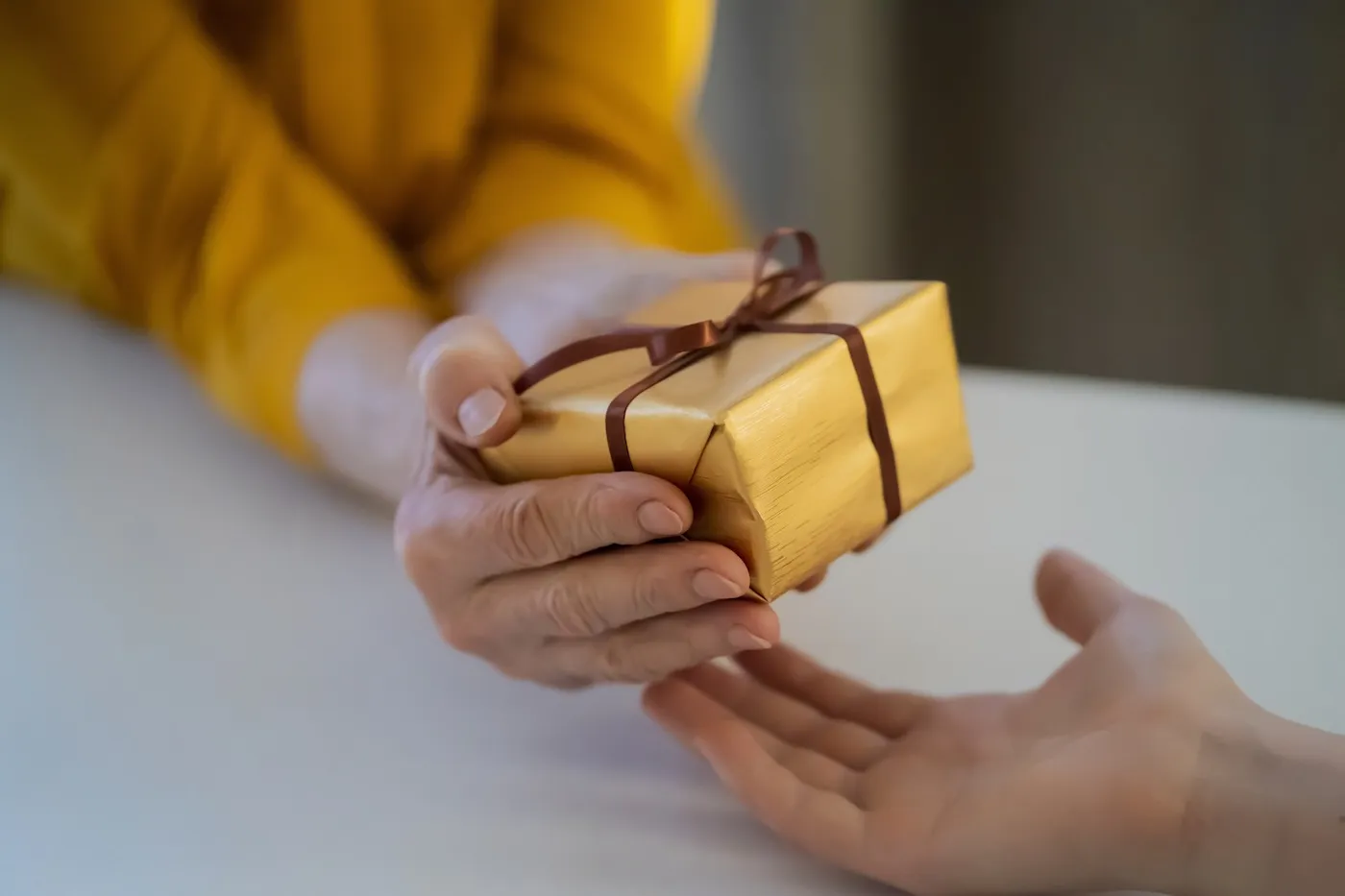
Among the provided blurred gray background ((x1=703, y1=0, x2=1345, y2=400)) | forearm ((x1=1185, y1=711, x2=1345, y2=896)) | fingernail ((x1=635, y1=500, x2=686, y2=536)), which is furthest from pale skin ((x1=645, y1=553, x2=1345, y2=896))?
blurred gray background ((x1=703, y1=0, x2=1345, y2=400))

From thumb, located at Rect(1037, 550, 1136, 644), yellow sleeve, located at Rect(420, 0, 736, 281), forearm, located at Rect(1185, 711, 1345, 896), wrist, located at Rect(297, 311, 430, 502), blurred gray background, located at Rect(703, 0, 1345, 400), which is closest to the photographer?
forearm, located at Rect(1185, 711, 1345, 896)

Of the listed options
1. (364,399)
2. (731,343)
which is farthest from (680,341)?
(364,399)

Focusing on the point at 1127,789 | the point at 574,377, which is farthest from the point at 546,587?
the point at 1127,789

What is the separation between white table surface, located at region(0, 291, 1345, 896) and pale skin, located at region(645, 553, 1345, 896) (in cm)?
3

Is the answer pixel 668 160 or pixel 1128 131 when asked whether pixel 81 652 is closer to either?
pixel 668 160

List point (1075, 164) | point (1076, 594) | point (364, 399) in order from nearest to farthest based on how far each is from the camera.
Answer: point (1076, 594)
point (364, 399)
point (1075, 164)

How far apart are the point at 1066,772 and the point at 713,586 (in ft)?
0.45

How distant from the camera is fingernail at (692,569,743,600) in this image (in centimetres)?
38

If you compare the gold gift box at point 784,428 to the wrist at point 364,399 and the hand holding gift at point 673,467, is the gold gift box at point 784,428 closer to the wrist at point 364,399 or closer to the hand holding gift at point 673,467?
the hand holding gift at point 673,467

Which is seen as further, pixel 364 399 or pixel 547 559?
pixel 364 399

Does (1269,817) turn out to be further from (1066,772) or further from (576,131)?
(576,131)

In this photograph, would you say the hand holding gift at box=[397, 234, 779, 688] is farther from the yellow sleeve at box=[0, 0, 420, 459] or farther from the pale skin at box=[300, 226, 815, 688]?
the yellow sleeve at box=[0, 0, 420, 459]

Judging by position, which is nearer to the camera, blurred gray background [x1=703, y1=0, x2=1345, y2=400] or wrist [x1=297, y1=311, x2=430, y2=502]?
wrist [x1=297, y1=311, x2=430, y2=502]

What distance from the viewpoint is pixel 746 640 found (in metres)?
0.40
